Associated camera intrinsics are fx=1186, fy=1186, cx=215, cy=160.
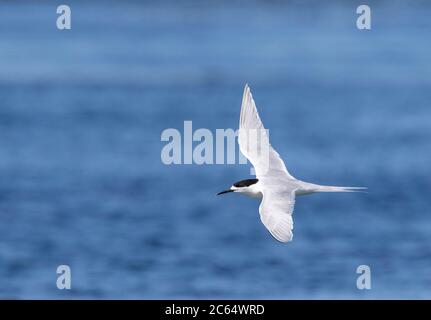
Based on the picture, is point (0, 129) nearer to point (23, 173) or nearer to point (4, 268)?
point (23, 173)

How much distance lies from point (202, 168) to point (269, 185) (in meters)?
10.2

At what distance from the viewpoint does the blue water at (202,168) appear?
47.4ft

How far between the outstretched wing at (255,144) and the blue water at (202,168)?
3.47 metres

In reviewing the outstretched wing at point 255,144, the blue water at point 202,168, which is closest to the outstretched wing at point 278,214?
the outstretched wing at point 255,144

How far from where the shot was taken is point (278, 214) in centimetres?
855

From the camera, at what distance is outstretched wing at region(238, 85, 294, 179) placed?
32.4 feet

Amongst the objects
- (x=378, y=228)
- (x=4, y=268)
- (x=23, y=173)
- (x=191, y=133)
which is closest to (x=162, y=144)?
(x=191, y=133)

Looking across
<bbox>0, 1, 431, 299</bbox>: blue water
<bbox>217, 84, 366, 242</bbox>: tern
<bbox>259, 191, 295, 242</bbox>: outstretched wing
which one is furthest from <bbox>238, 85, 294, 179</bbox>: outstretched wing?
<bbox>0, 1, 431, 299</bbox>: blue water

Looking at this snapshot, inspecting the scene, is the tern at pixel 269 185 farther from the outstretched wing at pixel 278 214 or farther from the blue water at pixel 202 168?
the blue water at pixel 202 168

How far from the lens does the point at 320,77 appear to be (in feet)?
97.7

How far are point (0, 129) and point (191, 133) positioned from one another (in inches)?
171

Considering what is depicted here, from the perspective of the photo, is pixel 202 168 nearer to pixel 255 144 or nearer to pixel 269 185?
pixel 255 144

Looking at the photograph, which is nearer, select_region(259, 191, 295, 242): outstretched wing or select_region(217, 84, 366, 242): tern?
select_region(259, 191, 295, 242): outstretched wing

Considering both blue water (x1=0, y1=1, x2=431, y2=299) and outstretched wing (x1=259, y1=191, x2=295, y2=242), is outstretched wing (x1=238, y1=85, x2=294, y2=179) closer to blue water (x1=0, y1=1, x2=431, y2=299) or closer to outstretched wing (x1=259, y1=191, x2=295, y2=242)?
outstretched wing (x1=259, y1=191, x2=295, y2=242)
